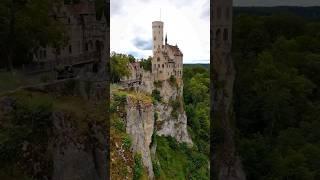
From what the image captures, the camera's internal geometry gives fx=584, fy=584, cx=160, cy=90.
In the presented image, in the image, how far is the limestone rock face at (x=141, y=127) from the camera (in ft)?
39.7

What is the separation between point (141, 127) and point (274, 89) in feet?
20.0

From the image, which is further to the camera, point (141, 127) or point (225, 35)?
point (141, 127)

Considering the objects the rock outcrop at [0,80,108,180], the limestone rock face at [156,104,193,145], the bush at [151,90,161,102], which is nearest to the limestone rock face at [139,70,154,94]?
the bush at [151,90,161,102]

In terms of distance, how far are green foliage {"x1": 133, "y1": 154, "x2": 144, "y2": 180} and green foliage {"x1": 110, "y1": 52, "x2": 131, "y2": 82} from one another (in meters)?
2.13

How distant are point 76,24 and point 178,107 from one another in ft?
34.0

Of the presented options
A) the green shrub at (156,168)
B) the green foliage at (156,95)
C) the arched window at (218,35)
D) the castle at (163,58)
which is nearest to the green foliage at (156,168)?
the green shrub at (156,168)

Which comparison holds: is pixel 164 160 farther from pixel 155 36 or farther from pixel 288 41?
pixel 288 41

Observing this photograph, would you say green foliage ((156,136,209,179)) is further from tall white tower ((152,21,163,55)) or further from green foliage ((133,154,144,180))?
tall white tower ((152,21,163,55))

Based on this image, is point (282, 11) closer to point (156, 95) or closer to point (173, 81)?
point (156, 95)

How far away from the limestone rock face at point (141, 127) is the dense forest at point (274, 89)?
16.1ft

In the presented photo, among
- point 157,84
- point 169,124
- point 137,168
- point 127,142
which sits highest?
point 157,84

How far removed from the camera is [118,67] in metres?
13.8

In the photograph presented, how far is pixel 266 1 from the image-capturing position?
24.2 feet

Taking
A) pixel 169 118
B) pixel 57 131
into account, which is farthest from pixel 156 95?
pixel 57 131
